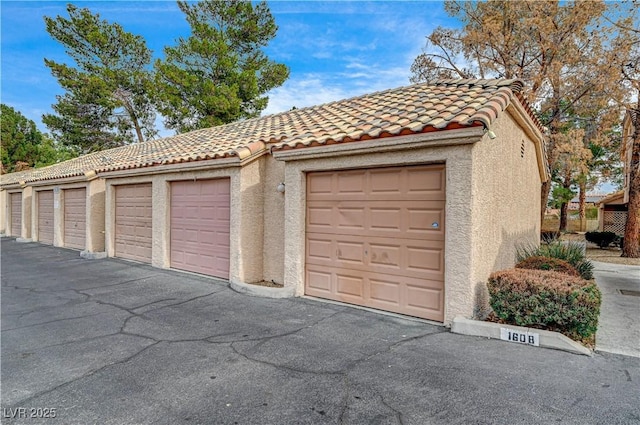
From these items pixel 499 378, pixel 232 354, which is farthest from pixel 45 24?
pixel 499 378

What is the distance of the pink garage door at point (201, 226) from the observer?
899cm

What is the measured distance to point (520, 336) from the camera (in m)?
4.95

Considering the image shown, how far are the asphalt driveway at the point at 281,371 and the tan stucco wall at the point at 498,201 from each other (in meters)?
1.33

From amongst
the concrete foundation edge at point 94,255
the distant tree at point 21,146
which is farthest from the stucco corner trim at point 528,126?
the distant tree at point 21,146

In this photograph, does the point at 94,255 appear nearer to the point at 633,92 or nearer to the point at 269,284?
the point at 269,284

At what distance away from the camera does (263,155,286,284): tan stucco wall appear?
8.30 meters

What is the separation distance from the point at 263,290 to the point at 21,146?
4414 cm

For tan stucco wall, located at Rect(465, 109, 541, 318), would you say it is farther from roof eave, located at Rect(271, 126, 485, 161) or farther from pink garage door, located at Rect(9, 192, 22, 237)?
pink garage door, located at Rect(9, 192, 22, 237)

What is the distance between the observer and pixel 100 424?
310 cm

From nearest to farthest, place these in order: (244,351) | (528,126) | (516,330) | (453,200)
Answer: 1. (244,351)
2. (516,330)
3. (453,200)
4. (528,126)

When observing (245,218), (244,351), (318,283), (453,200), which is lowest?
(244,351)

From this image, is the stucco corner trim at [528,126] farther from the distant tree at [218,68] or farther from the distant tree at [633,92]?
the distant tree at [218,68]

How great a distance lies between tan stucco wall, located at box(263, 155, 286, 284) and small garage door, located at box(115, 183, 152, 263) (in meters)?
4.75

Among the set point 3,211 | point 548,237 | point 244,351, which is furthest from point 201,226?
point 3,211
